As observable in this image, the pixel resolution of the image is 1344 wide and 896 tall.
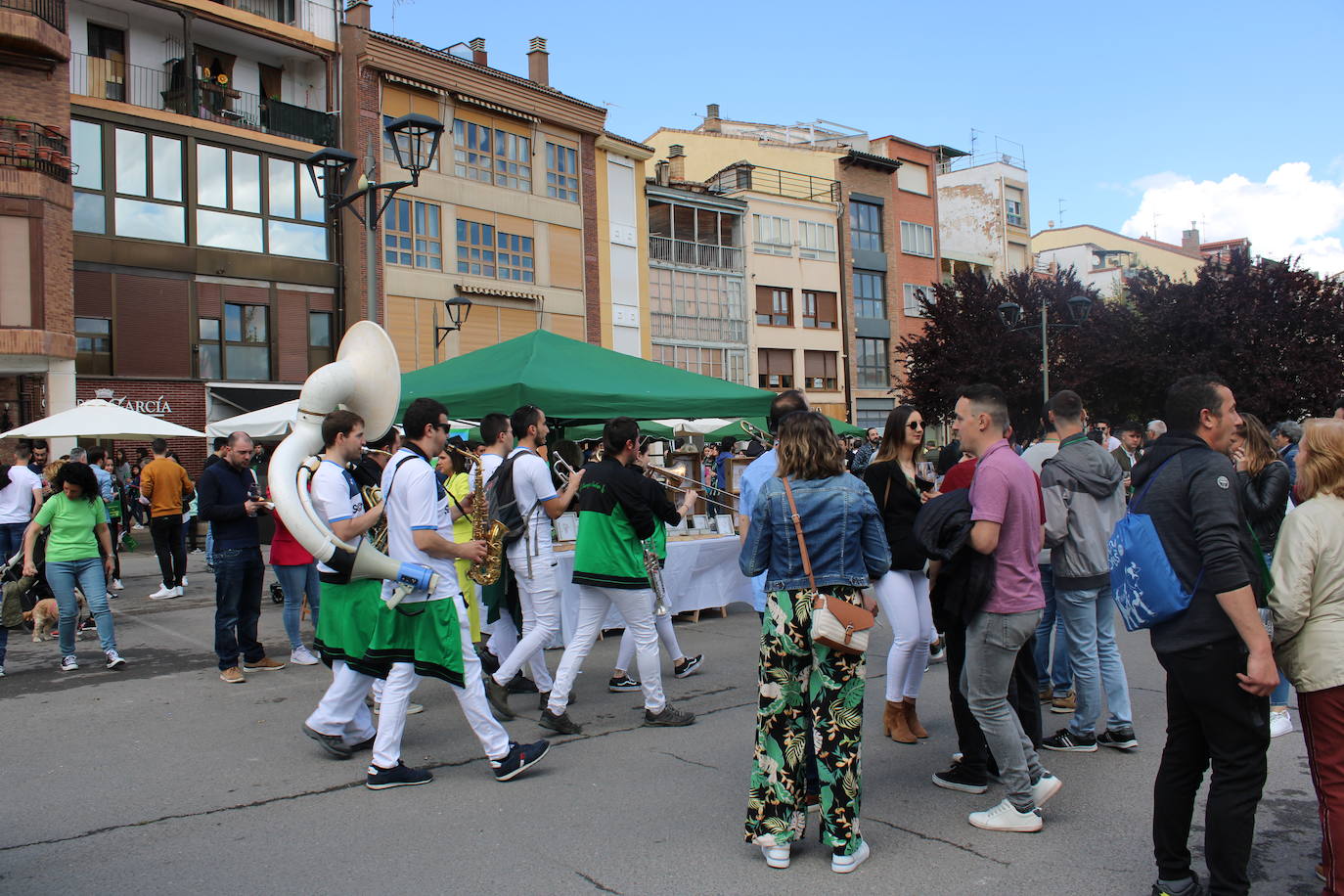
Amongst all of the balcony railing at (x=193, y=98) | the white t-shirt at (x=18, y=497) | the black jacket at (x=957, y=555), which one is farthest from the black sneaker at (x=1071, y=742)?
the balcony railing at (x=193, y=98)

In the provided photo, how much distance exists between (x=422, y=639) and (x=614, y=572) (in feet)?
4.29

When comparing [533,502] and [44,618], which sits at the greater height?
[533,502]

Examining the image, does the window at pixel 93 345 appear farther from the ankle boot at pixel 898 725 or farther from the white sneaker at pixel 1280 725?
the white sneaker at pixel 1280 725

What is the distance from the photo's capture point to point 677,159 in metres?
41.5

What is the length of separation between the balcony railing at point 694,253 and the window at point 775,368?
3.58m

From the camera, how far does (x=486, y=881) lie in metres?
3.72

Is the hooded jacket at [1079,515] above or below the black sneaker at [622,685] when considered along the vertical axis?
above

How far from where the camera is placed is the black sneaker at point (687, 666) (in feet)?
24.0

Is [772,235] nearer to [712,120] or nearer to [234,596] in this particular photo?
[712,120]

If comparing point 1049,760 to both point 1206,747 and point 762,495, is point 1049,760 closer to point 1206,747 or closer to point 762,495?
point 1206,747

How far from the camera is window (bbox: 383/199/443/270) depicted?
26500mm

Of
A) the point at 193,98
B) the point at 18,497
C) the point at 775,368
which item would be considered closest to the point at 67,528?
the point at 18,497

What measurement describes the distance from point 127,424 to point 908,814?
13372 mm

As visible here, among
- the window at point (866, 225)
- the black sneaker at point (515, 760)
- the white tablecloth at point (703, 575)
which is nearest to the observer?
the black sneaker at point (515, 760)
